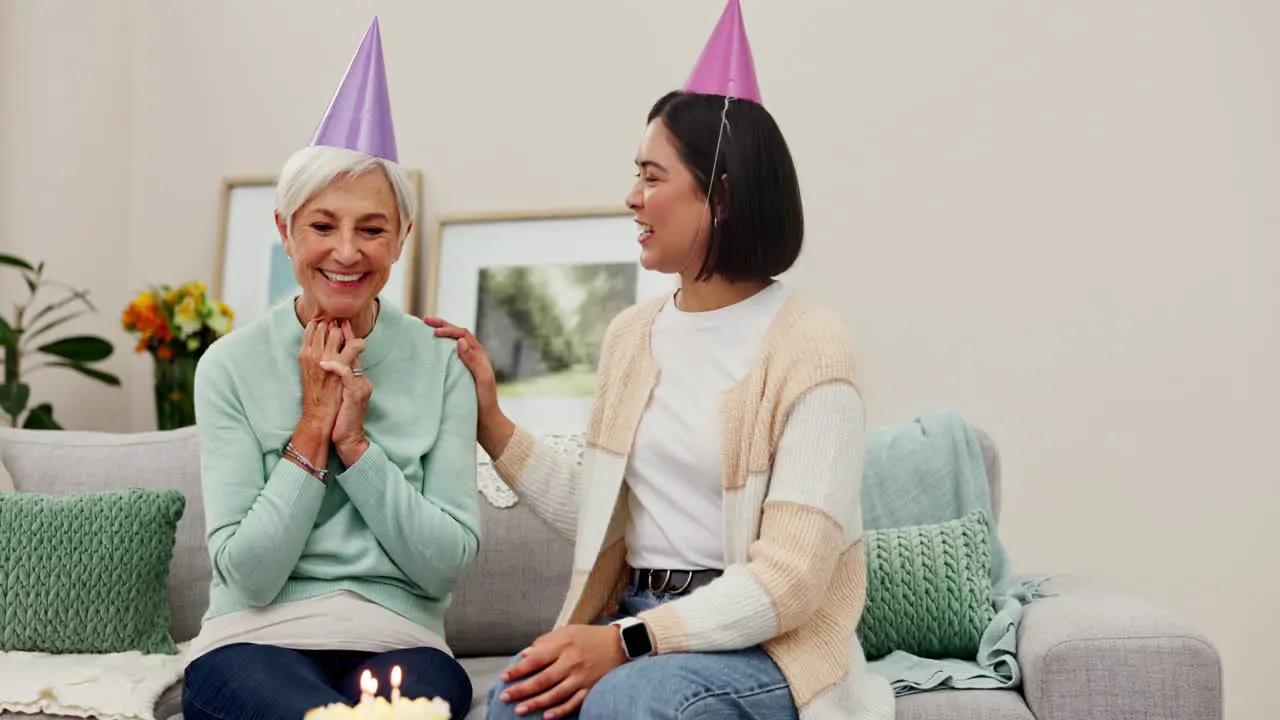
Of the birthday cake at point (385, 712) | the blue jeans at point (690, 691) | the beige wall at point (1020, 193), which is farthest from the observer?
the beige wall at point (1020, 193)

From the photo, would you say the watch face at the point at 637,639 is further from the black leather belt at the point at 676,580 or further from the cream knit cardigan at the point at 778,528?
the black leather belt at the point at 676,580

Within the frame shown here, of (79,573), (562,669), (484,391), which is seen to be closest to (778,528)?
(562,669)

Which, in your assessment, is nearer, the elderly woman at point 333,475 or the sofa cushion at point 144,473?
the elderly woman at point 333,475

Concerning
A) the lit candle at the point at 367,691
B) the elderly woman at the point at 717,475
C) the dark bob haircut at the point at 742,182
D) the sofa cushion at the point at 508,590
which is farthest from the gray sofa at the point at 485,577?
the lit candle at the point at 367,691

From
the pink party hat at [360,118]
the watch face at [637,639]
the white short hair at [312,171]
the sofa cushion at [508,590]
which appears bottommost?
the sofa cushion at [508,590]

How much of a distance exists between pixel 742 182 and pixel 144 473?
54.5 inches

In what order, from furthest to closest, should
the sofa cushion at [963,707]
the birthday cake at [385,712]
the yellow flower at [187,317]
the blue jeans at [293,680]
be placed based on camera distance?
the yellow flower at [187,317] < the sofa cushion at [963,707] < the blue jeans at [293,680] < the birthday cake at [385,712]

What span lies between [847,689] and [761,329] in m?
0.50

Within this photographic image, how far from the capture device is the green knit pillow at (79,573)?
91.6 inches

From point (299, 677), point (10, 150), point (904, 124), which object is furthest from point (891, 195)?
point (10, 150)

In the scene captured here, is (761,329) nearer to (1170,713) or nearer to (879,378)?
(1170,713)

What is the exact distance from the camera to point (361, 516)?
200 cm

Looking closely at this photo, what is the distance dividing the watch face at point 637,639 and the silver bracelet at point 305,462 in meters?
0.51

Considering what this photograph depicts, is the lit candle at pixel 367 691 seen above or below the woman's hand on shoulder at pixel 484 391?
below
